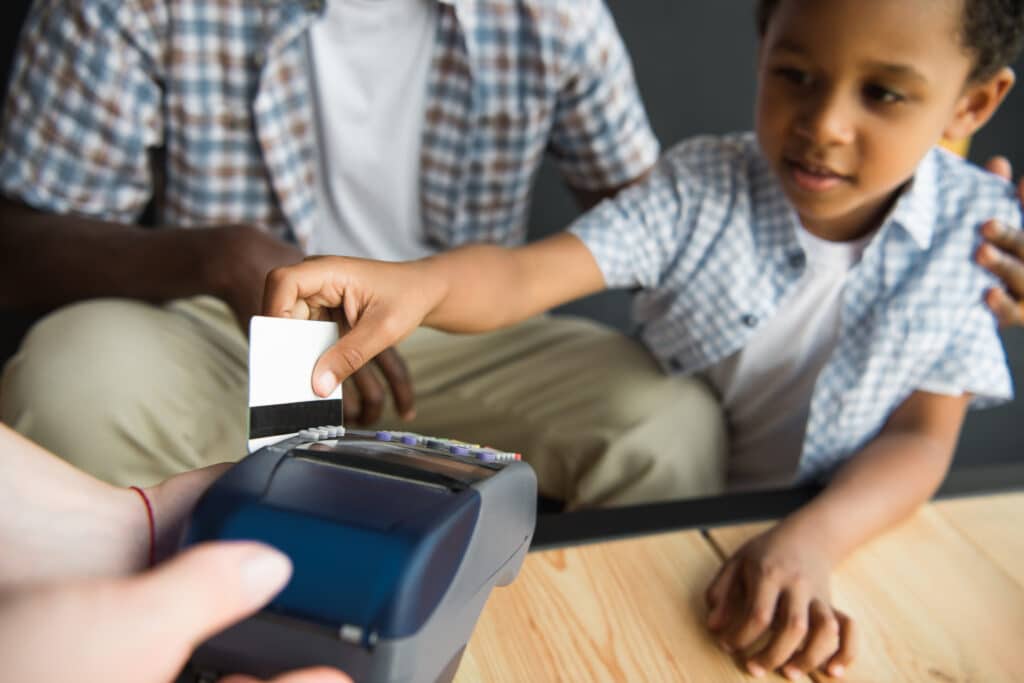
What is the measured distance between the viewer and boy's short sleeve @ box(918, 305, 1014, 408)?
86cm

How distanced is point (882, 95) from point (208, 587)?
67 cm

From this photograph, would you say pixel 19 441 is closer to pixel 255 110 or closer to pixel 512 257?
pixel 512 257

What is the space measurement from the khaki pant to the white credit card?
365 millimetres

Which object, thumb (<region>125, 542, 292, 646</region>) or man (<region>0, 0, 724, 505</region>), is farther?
man (<region>0, 0, 724, 505</region>)

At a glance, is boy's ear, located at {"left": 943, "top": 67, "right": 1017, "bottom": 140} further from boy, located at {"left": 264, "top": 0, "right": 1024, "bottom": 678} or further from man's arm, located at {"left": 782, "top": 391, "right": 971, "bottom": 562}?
man's arm, located at {"left": 782, "top": 391, "right": 971, "bottom": 562}

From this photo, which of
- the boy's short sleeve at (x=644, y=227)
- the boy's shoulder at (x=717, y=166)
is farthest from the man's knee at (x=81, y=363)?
the boy's shoulder at (x=717, y=166)

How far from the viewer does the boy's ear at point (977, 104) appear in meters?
0.85

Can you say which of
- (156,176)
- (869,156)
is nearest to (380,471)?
(869,156)

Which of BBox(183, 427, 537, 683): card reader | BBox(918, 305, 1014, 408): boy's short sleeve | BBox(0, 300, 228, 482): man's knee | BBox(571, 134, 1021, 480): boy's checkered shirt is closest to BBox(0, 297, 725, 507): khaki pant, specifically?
BBox(0, 300, 228, 482): man's knee

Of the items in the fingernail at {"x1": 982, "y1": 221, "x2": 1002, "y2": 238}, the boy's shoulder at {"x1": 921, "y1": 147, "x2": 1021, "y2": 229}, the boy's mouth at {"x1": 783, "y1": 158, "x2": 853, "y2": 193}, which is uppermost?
the boy's mouth at {"x1": 783, "y1": 158, "x2": 853, "y2": 193}

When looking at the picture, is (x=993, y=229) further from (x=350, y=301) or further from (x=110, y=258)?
(x=110, y=258)

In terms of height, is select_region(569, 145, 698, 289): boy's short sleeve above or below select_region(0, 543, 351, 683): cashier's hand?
below

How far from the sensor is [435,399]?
1.08 m

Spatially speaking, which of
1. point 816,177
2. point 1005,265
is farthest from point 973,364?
point 816,177
